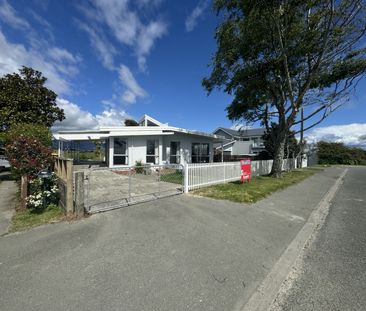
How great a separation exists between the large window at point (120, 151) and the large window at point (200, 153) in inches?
233

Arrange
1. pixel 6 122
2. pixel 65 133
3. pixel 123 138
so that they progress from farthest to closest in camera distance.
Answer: pixel 65 133
pixel 123 138
pixel 6 122

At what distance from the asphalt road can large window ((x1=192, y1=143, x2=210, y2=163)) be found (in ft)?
44.8

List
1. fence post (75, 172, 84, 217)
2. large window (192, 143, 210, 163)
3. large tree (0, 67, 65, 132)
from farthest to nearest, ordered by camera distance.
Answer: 1. large window (192, 143, 210, 163)
2. large tree (0, 67, 65, 132)
3. fence post (75, 172, 84, 217)

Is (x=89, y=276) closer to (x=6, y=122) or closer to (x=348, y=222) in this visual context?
(x=348, y=222)

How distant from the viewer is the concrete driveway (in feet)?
8.39

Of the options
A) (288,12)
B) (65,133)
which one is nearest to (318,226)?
(288,12)

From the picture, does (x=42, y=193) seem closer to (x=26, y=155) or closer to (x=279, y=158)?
(x=26, y=155)

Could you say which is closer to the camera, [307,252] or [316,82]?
[307,252]

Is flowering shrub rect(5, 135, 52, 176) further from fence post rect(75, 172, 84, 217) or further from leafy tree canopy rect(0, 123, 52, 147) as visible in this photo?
leafy tree canopy rect(0, 123, 52, 147)

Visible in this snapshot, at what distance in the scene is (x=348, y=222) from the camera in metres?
5.64

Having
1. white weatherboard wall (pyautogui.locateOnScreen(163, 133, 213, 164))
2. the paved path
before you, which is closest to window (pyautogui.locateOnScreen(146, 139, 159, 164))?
white weatherboard wall (pyautogui.locateOnScreen(163, 133, 213, 164))

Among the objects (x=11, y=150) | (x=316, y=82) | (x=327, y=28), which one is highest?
(x=327, y=28)

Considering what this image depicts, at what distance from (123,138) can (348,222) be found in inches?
535

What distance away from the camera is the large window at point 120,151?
15.6 meters
